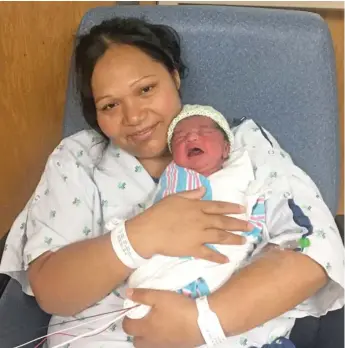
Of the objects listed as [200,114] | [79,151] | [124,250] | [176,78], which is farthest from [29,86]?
[124,250]

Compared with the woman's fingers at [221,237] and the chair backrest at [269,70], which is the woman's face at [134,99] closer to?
the chair backrest at [269,70]

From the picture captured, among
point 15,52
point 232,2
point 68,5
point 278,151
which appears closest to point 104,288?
point 278,151

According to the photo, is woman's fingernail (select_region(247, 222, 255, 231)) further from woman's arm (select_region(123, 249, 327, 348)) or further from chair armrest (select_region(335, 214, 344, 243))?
chair armrest (select_region(335, 214, 344, 243))

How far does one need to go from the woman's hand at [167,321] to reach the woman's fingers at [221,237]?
0.12 metres

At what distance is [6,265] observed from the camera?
124 cm

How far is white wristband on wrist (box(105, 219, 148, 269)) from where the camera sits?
1092 millimetres

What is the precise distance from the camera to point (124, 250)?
1094mm

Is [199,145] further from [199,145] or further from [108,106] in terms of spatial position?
[108,106]

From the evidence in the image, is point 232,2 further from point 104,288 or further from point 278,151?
point 104,288

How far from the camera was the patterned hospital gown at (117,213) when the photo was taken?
1163 millimetres

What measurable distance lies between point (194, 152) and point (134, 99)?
0.57 ft

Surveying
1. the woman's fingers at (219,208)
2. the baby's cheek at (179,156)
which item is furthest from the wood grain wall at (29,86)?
the woman's fingers at (219,208)

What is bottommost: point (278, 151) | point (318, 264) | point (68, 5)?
point (318, 264)

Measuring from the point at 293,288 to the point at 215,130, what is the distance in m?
0.35
